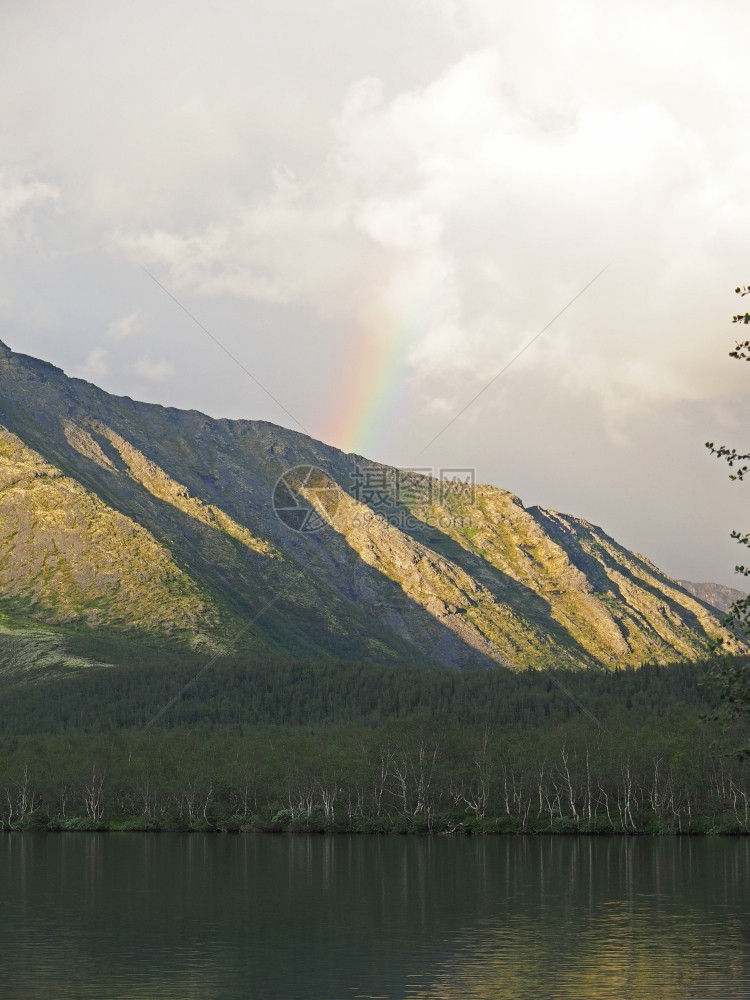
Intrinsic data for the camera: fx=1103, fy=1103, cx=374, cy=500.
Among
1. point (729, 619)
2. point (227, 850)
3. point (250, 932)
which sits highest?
point (729, 619)

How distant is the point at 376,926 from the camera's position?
250 ft

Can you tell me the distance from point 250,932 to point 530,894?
109ft

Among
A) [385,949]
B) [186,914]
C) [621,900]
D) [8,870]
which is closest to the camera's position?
[385,949]

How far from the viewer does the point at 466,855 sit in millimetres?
148375

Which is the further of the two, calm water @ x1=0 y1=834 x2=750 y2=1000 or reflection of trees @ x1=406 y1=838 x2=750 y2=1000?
calm water @ x1=0 y1=834 x2=750 y2=1000

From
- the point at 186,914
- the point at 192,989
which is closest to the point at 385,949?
the point at 192,989

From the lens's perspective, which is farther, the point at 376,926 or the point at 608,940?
the point at 376,926

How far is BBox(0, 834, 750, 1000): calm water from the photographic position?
2103 inches

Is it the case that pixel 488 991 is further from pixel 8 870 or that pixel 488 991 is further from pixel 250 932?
pixel 8 870

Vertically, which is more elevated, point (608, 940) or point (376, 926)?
point (608, 940)

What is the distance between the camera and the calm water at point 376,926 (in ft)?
175

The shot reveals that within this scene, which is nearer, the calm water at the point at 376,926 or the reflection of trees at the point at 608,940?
the reflection of trees at the point at 608,940

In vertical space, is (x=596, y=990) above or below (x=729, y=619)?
below

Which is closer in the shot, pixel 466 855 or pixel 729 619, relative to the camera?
pixel 729 619
